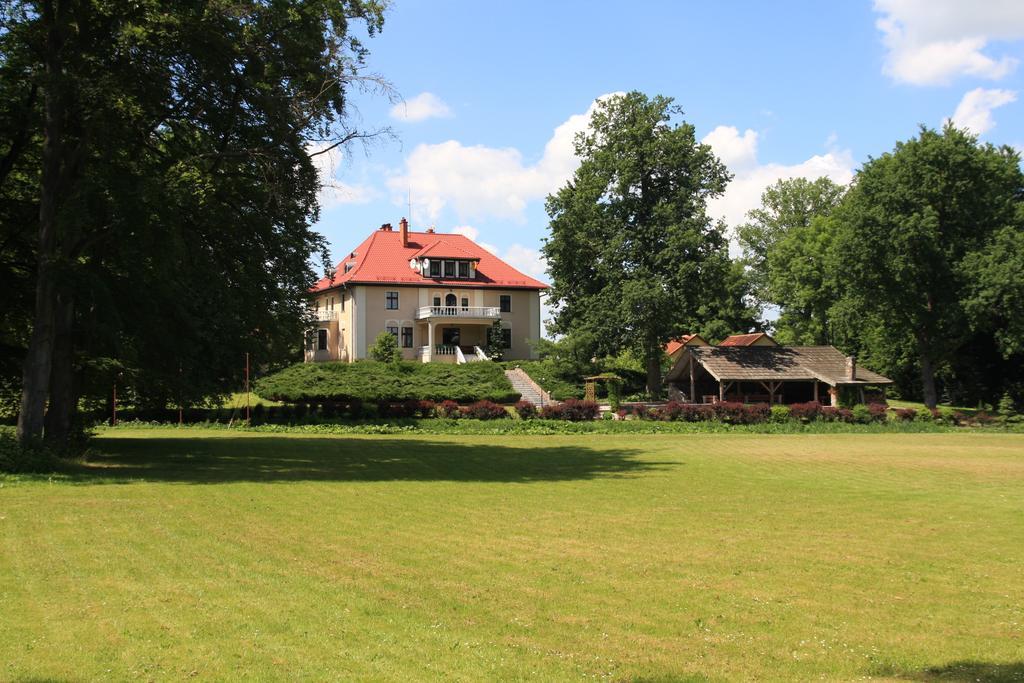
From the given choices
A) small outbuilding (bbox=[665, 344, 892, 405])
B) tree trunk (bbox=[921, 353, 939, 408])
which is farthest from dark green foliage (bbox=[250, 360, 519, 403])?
tree trunk (bbox=[921, 353, 939, 408])

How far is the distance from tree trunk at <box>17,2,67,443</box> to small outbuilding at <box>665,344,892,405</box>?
3744cm

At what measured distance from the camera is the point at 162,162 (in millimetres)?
21656

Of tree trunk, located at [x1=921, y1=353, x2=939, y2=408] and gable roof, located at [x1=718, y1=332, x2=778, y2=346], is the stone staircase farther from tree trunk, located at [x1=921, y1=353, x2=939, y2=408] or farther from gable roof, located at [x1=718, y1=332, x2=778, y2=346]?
tree trunk, located at [x1=921, y1=353, x2=939, y2=408]

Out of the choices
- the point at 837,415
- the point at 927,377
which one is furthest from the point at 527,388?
the point at 927,377

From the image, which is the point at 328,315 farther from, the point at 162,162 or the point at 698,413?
the point at 162,162

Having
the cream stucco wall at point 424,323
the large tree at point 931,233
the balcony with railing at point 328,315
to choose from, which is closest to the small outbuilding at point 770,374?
the large tree at point 931,233

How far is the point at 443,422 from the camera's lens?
40.2 m

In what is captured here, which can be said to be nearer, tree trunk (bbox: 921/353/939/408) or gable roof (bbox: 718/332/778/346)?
tree trunk (bbox: 921/353/939/408)

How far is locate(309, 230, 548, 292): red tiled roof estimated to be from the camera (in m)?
63.5

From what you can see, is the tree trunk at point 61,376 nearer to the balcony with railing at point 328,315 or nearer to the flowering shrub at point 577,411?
the flowering shrub at point 577,411

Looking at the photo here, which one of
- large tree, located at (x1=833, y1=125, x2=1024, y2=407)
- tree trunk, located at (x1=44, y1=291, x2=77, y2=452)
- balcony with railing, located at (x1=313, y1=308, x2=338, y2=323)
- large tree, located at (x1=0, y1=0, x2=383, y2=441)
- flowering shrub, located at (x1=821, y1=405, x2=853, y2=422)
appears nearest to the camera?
large tree, located at (x1=0, y1=0, x2=383, y2=441)

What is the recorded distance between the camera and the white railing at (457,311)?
62250mm

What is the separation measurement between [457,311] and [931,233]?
31014mm

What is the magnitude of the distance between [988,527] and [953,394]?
178ft
